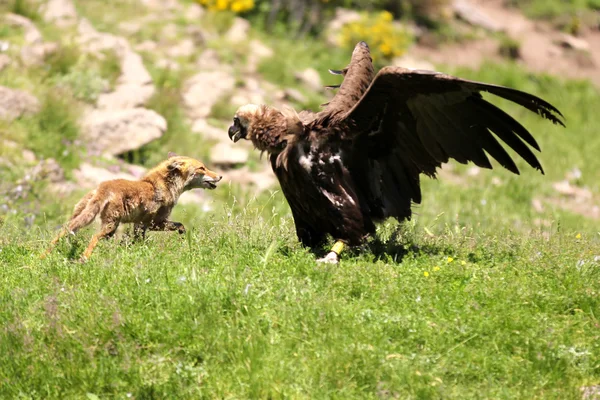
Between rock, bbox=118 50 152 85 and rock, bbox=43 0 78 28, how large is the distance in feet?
6.09

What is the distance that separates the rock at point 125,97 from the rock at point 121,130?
55 cm

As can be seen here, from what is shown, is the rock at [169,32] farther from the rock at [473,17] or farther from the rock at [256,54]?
the rock at [473,17]

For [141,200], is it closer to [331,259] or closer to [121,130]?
[331,259]

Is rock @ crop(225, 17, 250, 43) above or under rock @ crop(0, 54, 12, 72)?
above

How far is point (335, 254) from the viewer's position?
829 cm

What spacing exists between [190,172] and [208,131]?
7.51 meters

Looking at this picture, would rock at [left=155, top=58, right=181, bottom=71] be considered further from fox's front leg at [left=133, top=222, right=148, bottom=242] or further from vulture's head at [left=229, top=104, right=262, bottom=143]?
vulture's head at [left=229, top=104, right=262, bottom=143]

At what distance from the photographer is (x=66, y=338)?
659 centimetres

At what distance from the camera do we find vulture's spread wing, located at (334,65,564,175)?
802 centimetres

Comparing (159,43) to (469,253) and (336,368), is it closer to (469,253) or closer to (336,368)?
(469,253)

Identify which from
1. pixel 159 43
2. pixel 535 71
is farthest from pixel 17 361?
pixel 535 71

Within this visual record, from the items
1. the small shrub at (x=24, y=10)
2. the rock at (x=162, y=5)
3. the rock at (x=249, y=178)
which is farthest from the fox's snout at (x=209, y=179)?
the rock at (x=162, y=5)

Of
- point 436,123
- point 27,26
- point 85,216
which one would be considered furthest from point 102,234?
point 27,26

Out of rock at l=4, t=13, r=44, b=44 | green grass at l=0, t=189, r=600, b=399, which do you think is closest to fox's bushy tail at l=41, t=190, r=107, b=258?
green grass at l=0, t=189, r=600, b=399
